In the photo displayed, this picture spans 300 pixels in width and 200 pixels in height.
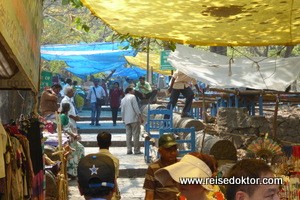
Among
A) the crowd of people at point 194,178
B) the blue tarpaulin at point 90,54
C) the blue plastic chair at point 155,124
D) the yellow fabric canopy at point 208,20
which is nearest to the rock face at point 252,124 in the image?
the blue plastic chair at point 155,124

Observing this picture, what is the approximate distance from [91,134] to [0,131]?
1637 cm

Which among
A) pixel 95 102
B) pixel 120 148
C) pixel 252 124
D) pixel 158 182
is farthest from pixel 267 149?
pixel 95 102

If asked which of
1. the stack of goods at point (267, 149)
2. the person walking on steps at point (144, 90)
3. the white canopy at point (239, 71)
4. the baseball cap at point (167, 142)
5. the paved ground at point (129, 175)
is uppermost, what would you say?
the white canopy at point (239, 71)

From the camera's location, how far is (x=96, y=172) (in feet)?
10.5

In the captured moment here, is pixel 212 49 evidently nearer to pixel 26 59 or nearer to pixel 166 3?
pixel 166 3

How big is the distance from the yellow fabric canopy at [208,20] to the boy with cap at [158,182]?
142 centimetres

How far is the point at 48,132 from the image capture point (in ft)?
33.6

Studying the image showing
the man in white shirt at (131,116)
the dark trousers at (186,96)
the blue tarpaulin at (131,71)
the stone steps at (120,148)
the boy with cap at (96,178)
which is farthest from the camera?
the blue tarpaulin at (131,71)

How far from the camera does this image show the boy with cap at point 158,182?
19.6ft

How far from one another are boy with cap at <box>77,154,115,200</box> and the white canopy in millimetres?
6200

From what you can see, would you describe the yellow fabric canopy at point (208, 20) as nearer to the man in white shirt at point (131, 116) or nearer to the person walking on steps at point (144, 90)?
the man in white shirt at point (131, 116)

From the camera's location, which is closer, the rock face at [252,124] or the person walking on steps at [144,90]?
the rock face at [252,124]

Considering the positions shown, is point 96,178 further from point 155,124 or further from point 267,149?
point 155,124

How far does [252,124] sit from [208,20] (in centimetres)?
632
